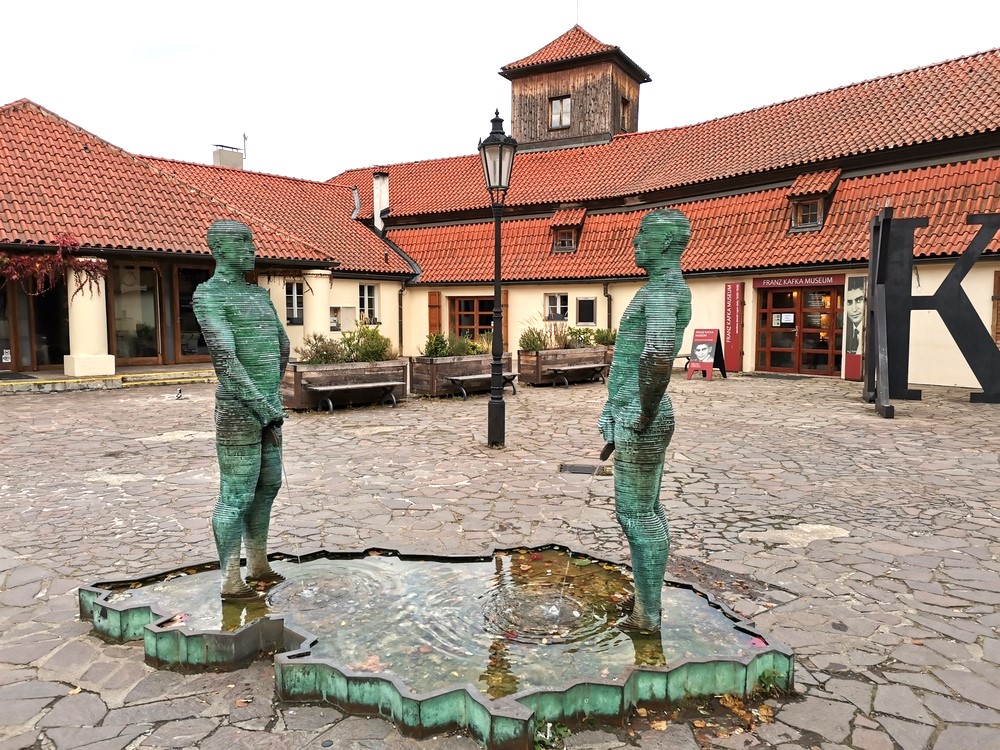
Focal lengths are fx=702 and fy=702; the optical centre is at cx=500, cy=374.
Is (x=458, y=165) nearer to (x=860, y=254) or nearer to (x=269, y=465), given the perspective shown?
(x=860, y=254)

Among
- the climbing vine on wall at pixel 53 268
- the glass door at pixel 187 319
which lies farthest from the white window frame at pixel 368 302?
the climbing vine on wall at pixel 53 268

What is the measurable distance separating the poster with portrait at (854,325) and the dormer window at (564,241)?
9.30 m

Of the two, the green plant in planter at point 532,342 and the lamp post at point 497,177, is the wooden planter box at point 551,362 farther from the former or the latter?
the lamp post at point 497,177

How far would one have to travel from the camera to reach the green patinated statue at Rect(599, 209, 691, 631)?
139 inches

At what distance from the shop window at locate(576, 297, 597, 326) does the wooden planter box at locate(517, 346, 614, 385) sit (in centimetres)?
525

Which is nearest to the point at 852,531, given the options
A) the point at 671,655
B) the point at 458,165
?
the point at 671,655

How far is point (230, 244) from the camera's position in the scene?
13.3ft

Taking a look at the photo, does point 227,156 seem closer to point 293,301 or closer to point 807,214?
point 293,301

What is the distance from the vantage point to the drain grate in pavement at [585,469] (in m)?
7.82

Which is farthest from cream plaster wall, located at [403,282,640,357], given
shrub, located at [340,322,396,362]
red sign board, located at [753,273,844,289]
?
shrub, located at [340,322,396,362]

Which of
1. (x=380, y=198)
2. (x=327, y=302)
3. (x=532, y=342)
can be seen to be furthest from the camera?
(x=380, y=198)

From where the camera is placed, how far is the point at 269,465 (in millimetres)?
4344

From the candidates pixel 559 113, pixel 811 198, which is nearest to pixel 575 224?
pixel 811 198

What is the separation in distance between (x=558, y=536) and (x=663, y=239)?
2921mm
